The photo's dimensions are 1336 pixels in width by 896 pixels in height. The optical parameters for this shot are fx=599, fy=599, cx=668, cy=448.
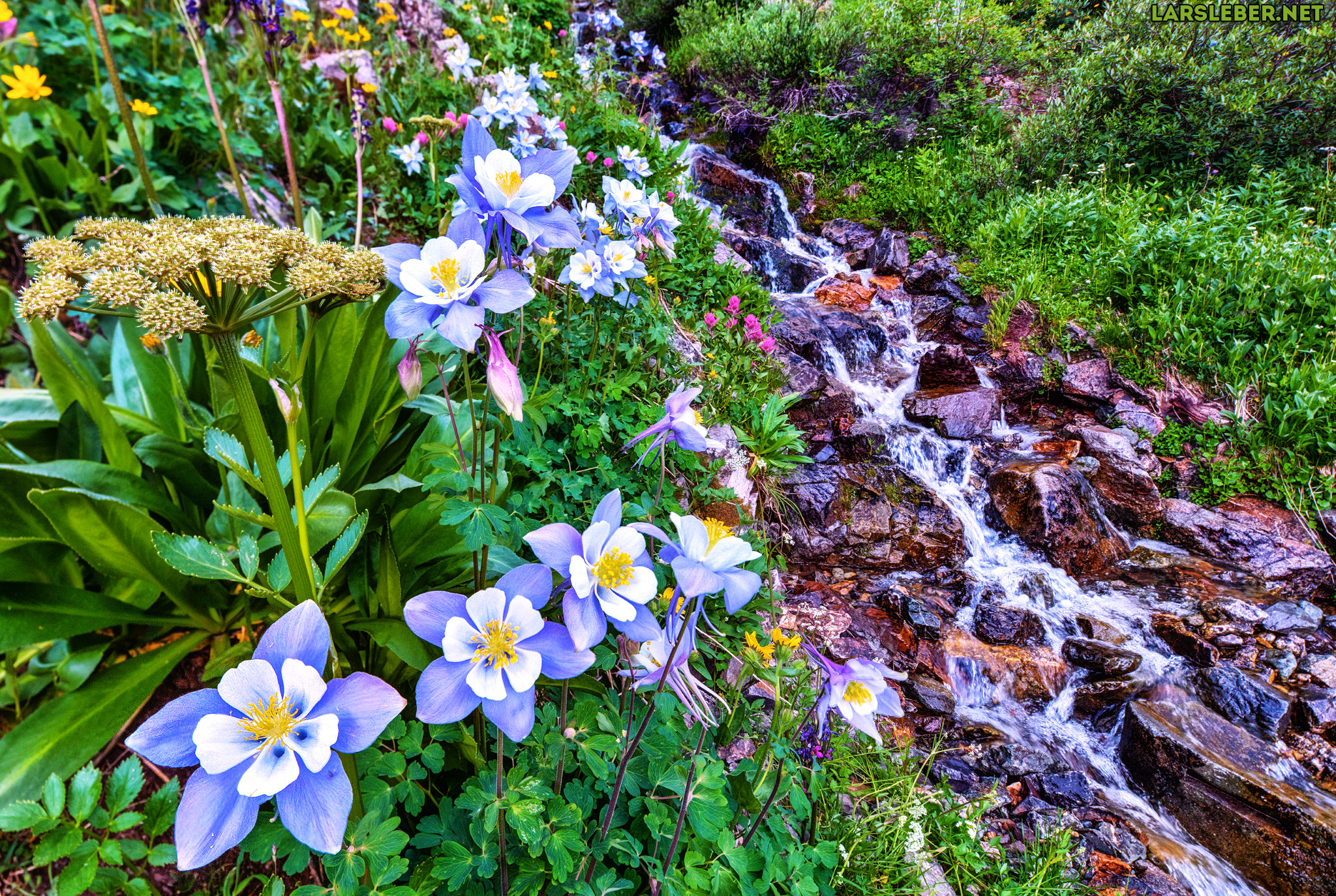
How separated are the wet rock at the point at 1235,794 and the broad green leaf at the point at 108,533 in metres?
3.67

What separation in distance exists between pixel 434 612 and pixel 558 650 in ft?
0.52

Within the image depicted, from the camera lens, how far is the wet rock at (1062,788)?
8.38ft

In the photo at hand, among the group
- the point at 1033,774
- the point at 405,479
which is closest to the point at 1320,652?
the point at 1033,774

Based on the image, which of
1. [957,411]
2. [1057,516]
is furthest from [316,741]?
[957,411]

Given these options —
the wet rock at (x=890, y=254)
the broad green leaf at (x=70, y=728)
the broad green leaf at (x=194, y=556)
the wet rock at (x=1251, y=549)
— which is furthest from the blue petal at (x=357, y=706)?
the wet rock at (x=890, y=254)

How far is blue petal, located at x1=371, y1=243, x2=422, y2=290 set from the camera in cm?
85

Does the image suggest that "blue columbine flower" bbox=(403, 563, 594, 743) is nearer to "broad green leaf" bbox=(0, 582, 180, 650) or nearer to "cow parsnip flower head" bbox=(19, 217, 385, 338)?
"cow parsnip flower head" bbox=(19, 217, 385, 338)

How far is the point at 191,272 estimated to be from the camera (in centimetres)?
86

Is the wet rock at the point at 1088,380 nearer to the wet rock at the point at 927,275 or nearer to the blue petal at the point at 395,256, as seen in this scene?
the wet rock at the point at 927,275

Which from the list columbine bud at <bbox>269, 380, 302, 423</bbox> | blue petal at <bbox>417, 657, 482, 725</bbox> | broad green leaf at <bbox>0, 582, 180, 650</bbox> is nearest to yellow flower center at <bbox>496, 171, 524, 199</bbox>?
columbine bud at <bbox>269, 380, 302, 423</bbox>

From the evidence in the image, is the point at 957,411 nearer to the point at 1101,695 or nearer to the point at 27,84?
the point at 1101,695

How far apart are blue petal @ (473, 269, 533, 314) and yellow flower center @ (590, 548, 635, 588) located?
373 mm

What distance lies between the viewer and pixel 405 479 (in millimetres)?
1395

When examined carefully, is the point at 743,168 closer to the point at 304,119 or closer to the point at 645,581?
the point at 304,119
